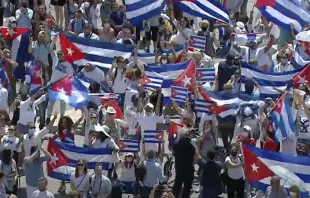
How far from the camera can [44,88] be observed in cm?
2520

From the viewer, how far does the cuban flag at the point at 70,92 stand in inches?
942

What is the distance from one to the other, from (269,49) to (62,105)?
4.94 metres

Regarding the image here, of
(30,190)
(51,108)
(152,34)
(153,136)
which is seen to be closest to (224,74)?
(153,136)

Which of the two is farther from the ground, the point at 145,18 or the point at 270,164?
the point at 145,18

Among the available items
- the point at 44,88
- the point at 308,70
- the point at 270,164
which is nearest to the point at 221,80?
the point at 308,70

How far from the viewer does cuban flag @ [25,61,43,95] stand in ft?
84.2

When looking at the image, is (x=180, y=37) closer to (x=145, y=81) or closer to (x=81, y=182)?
(x=145, y=81)

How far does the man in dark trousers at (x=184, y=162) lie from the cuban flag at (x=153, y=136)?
1096 millimetres

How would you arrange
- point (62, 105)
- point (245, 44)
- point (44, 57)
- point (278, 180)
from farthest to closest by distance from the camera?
point (245, 44) → point (44, 57) → point (62, 105) → point (278, 180)

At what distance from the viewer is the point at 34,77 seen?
2583 centimetres

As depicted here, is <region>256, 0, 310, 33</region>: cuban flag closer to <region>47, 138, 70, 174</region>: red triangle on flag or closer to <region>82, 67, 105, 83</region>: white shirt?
<region>82, 67, 105, 83</region>: white shirt

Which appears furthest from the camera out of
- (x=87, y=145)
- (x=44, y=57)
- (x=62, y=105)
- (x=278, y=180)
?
(x=44, y=57)

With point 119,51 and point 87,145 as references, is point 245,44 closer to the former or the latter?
point 119,51

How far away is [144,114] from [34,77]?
3431 mm
